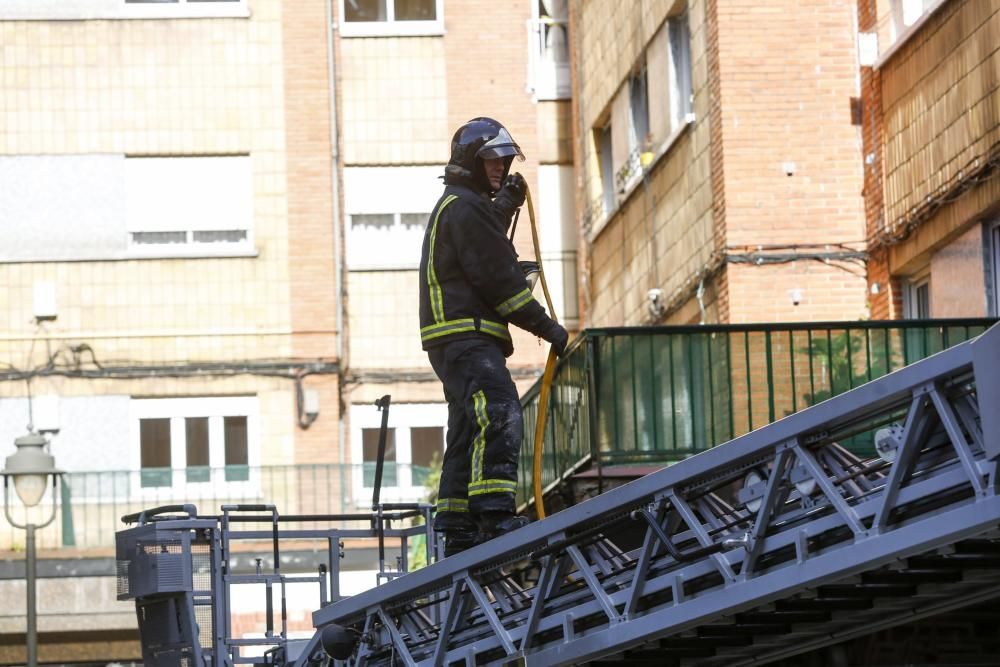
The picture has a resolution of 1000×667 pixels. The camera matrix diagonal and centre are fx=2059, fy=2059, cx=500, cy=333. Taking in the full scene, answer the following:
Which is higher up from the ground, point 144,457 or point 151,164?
point 151,164

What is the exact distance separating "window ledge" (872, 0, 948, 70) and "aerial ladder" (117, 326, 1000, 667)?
7.67 m

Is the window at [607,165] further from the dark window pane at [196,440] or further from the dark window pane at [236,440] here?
the dark window pane at [196,440]

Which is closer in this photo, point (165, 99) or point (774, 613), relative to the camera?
point (774, 613)

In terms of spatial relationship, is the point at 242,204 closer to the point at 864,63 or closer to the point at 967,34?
the point at 864,63

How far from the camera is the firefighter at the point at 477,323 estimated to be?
911 cm

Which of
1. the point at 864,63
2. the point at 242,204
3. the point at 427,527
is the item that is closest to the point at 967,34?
the point at 864,63

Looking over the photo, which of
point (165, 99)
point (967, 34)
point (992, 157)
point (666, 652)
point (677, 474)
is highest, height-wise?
point (165, 99)

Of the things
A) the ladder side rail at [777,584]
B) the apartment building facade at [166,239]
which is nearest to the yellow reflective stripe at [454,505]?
the ladder side rail at [777,584]

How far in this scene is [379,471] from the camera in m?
11.0

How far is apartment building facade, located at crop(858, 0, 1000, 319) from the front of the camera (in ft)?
47.8

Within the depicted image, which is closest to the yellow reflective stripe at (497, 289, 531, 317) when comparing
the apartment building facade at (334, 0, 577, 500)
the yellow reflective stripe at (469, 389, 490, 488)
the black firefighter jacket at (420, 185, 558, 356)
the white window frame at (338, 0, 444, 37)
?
the black firefighter jacket at (420, 185, 558, 356)

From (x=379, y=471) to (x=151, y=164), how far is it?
19.2 m

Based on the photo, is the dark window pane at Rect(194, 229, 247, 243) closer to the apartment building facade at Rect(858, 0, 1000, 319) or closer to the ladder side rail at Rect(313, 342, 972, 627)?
the apartment building facade at Rect(858, 0, 1000, 319)

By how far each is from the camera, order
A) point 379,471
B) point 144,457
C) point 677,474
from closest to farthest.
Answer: point 677,474 → point 379,471 → point 144,457
